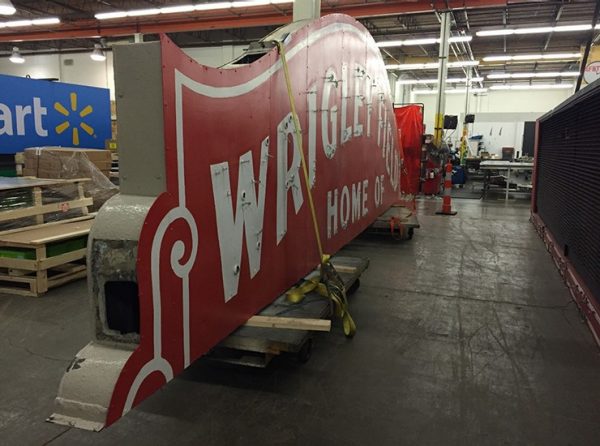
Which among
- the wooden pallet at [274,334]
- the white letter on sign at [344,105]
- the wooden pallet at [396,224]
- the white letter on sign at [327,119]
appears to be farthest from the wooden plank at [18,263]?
the wooden pallet at [396,224]

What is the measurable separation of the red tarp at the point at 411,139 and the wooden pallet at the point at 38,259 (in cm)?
834

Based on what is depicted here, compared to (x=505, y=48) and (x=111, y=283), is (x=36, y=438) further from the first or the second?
(x=505, y=48)

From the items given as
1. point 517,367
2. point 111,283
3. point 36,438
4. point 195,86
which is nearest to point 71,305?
point 36,438

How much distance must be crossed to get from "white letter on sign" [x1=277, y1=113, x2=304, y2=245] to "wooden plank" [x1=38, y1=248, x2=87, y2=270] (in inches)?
106

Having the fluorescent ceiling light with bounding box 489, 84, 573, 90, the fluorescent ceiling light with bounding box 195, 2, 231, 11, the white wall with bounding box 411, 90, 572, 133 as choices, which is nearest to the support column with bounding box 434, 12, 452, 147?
the fluorescent ceiling light with bounding box 195, 2, 231, 11

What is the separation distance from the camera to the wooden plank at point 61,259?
459cm

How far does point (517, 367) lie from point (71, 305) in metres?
3.77

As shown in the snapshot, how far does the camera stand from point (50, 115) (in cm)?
774

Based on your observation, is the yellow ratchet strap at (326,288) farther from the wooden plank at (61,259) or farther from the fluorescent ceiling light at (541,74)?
the fluorescent ceiling light at (541,74)

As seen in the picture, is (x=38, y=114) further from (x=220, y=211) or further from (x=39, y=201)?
(x=220, y=211)

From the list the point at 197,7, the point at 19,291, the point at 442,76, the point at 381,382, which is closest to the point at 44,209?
the point at 19,291

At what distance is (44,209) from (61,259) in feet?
2.68

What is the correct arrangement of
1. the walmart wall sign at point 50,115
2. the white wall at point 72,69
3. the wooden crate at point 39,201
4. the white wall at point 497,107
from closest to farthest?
1. the wooden crate at point 39,201
2. the walmart wall sign at point 50,115
3. the white wall at point 72,69
4. the white wall at point 497,107

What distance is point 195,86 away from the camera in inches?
83.5
